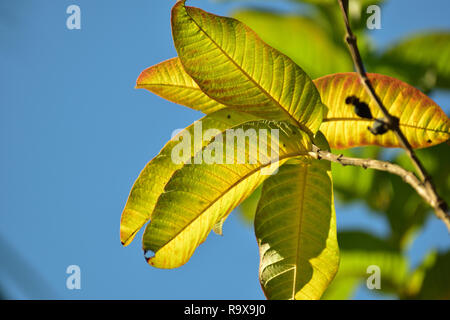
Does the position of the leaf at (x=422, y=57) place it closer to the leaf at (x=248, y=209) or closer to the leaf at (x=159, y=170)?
the leaf at (x=248, y=209)

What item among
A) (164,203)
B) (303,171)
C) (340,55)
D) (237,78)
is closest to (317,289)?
(303,171)

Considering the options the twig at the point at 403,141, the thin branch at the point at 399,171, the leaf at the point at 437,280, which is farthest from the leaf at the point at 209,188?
the leaf at the point at 437,280

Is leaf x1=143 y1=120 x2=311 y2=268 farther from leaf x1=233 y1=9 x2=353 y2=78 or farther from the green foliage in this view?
leaf x1=233 y1=9 x2=353 y2=78

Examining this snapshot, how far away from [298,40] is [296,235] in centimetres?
158

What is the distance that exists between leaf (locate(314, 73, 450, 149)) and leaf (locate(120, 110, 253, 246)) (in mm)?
223

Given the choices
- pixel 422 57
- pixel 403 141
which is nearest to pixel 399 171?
pixel 403 141

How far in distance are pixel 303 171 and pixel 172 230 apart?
13.3 inches

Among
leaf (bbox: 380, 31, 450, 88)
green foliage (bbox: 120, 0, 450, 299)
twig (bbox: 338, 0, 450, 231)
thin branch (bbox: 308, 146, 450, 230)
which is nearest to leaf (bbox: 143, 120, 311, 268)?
green foliage (bbox: 120, 0, 450, 299)

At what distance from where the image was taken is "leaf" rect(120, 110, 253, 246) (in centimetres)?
104

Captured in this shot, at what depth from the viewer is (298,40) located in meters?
2.32

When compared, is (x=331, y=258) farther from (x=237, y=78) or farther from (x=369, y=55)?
(x=369, y=55)

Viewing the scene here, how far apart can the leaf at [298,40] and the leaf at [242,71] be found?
1.46 metres

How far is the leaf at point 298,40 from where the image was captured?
7.56 feet

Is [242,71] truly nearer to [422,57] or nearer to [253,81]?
[253,81]
